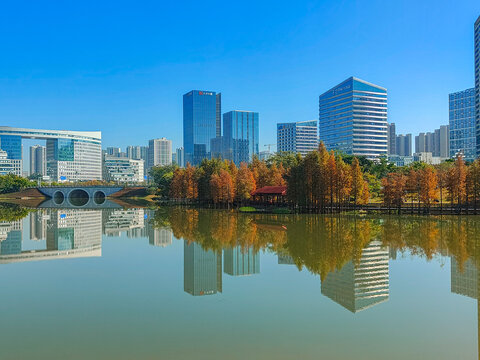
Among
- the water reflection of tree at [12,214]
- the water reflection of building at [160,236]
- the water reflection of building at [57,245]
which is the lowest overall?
the water reflection of building at [57,245]

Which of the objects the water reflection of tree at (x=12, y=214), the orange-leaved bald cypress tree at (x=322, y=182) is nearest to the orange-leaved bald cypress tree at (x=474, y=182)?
the orange-leaved bald cypress tree at (x=322, y=182)

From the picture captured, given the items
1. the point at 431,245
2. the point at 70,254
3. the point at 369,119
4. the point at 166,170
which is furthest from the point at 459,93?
the point at 70,254

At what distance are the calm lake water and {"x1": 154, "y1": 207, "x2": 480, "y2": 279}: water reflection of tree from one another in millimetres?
225

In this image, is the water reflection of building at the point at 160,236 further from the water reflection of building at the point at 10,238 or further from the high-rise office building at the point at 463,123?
the high-rise office building at the point at 463,123

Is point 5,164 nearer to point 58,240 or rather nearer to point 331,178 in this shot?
point 331,178

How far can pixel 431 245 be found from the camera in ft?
92.9

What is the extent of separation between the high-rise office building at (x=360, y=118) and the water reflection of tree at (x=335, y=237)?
111 metres

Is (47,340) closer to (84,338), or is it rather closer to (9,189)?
(84,338)

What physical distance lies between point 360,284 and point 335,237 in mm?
14621

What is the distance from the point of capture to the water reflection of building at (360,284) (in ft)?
51.4

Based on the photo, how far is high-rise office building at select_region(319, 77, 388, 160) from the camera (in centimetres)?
15388

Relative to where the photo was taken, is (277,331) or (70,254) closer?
(277,331)

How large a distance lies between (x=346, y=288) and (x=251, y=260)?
25.8 feet

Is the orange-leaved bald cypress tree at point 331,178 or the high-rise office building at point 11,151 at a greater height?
the high-rise office building at point 11,151
